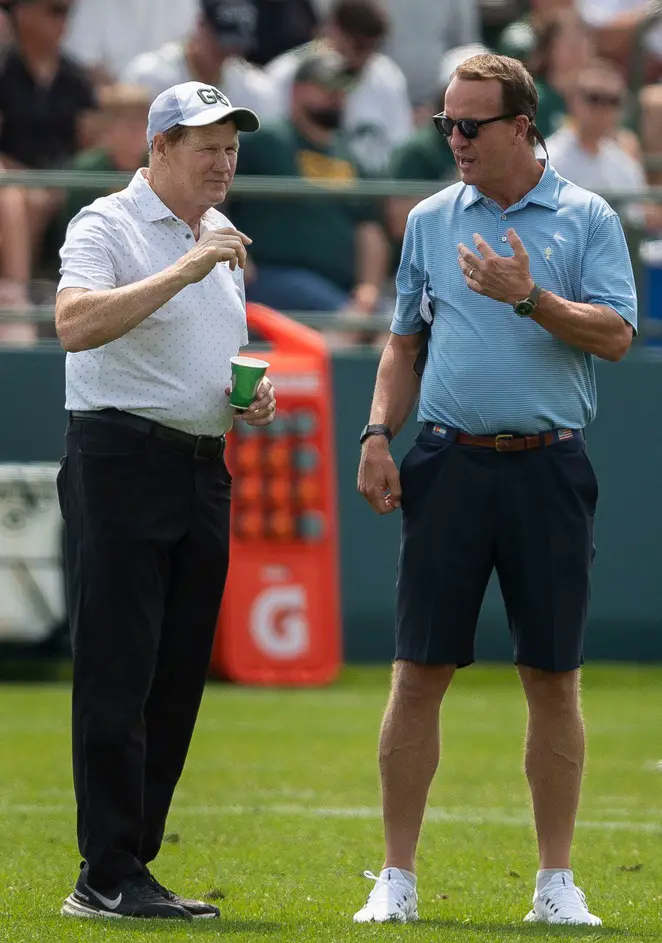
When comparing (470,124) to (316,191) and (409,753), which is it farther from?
(316,191)

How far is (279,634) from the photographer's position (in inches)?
400

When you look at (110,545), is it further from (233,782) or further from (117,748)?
(233,782)

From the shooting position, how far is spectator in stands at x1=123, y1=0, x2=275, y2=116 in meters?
11.1

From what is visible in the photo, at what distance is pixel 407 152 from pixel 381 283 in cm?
117

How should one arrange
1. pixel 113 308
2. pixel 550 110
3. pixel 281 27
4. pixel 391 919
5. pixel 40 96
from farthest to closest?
1. pixel 281 27
2. pixel 550 110
3. pixel 40 96
4. pixel 391 919
5. pixel 113 308

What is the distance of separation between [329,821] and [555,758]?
1.91 meters

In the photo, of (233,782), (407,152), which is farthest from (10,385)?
(233,782)

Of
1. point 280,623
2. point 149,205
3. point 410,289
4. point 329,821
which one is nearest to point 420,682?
point 410,289

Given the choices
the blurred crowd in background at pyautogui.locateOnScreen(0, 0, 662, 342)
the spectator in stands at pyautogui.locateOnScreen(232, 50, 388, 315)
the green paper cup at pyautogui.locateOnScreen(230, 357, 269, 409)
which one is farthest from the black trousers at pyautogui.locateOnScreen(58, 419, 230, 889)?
the spectator in stands at pyautogui.locateOnScreen(232, 50, 388, 315)

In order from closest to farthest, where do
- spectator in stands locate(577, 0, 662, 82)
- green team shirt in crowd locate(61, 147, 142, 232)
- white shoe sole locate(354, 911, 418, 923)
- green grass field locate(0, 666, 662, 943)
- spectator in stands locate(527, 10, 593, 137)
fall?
white shoe sole locate(354, 911, 418, 923)
green grass field locate(0, 666, 662, 943)
green team shirt in crowd locate(61, 147, 142, 232)
spectator in stands locate(527, 10, 593, 137)
spectator in stands locate(577, 0, 662, 82)

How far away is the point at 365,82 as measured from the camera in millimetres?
11766

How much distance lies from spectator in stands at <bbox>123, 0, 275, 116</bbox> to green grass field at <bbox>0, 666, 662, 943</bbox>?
3898 mm

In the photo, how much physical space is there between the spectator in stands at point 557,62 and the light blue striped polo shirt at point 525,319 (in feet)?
23.8

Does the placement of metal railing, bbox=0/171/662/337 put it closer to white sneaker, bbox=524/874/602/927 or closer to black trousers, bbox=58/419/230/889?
black trousers, bbox=58/419/230/889
